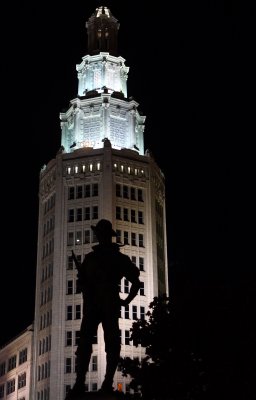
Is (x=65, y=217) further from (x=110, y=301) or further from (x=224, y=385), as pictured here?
(x=110, y=301)

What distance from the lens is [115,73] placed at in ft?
332

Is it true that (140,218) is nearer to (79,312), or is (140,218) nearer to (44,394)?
(79,312)

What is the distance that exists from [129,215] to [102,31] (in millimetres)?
36276

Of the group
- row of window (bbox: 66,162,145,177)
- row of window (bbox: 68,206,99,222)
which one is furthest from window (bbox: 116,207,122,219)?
row of window (bbox: 66,162,145,177)

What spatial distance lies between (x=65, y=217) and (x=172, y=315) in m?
49.2

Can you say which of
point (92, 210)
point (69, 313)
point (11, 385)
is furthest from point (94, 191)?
point (11, 385)

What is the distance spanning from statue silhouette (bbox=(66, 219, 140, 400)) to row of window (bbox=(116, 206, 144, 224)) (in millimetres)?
70827

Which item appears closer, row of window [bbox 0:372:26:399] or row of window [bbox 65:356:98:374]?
row of window [bbox 65:356:98:374]

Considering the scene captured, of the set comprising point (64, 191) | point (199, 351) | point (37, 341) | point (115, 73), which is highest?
point (115, 73)

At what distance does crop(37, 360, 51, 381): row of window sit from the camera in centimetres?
8008

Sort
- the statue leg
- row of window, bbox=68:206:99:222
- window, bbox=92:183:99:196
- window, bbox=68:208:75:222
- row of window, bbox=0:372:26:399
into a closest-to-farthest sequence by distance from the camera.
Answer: the statue leg → row of window, bbox=68:206:99:222 → window, bbox=68:208:75:222 → window, bbox=92:183:99:196 → row of window, bbox=0:372:26:399

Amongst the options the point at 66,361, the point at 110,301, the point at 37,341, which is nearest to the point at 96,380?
the point at 66,361

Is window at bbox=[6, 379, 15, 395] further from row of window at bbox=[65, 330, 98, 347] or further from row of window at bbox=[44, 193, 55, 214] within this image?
row of window at bbox=[44, 193, 55, 214]

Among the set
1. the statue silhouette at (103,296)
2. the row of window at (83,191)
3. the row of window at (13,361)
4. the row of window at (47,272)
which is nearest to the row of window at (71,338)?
the row of window at (47,272)
